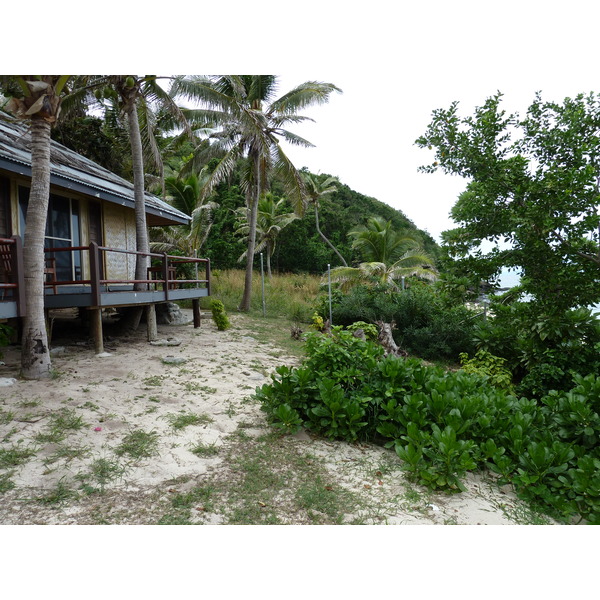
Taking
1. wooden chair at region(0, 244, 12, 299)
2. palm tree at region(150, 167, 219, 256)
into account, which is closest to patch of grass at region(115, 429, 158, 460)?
wooden chair at region(0, 244, 12, 299)

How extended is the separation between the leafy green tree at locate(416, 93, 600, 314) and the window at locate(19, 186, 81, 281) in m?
7.52

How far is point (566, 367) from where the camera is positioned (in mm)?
6820

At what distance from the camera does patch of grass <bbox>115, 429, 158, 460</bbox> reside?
3.79m

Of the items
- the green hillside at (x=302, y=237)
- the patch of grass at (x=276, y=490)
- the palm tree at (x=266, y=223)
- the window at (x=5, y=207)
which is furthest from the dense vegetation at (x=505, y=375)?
the green hillside at (x=302, y=237)

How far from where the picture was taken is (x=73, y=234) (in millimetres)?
9281

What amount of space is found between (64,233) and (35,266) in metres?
4.09

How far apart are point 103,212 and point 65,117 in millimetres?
2830

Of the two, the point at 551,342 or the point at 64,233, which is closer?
the point at 551,342

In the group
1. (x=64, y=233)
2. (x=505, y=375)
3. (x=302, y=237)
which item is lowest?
(x=505, y=375)

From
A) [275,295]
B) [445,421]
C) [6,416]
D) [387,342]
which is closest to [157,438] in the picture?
[6,416]

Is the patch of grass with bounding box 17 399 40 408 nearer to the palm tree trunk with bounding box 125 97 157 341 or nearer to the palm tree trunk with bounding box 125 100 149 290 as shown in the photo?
the palm tree trunk with bounding box 125 97 157 341

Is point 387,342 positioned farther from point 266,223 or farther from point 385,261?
point 266,223

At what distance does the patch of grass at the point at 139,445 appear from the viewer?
12.4ft

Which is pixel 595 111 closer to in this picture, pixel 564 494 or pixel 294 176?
pixel 564 494
